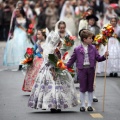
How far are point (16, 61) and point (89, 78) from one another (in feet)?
36.7

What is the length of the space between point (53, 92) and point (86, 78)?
751 mm

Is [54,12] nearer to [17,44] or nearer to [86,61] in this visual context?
[17,44]

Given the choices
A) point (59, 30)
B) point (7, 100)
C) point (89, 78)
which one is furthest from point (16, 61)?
point (89, 78)

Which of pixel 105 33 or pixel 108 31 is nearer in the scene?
pixel 108 31

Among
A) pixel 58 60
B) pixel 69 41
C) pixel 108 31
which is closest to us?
pixel 58 60

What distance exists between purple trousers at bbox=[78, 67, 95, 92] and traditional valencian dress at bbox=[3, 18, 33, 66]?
1107 centimetres

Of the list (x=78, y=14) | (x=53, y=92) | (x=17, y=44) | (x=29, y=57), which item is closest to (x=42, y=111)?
(x=53, y=92)

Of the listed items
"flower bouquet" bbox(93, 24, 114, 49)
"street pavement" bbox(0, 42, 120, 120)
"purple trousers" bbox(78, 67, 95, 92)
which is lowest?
"street pavement" bbox(0, 42, 120, 120)

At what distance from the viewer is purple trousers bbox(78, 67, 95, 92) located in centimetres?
1520

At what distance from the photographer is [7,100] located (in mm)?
17141

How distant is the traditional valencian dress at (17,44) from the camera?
86.2 feet

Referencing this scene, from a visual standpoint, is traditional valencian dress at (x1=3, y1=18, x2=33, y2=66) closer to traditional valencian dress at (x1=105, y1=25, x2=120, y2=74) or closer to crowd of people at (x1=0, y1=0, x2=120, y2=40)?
traditional valencian dress at (x1=105, y1=25, x2=120, y2=74)

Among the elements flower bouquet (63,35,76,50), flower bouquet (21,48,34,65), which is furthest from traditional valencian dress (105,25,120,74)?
flower bouquet (21,48,34,65)

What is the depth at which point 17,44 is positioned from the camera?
87.6 feet
